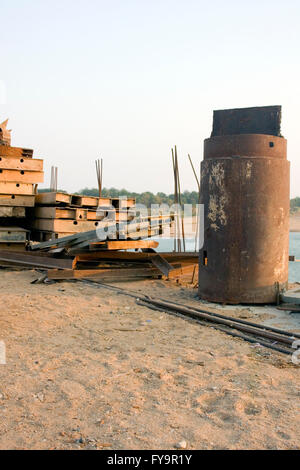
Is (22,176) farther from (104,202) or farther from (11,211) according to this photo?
(104,202)

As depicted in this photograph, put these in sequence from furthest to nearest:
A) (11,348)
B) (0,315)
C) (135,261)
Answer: (135,261) → (0,315) → (11,348)

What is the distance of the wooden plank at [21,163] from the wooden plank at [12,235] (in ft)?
4.58

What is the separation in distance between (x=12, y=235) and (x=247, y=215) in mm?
6142

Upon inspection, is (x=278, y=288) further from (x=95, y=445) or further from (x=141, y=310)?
(x=95, y=445)

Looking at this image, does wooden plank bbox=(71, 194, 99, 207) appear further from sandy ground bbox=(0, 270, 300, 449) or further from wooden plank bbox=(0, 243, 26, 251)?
sandy ground bbox=(0, 270, 300, 449)

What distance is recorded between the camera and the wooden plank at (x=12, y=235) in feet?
33.7

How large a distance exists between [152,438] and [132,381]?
0.88 meters

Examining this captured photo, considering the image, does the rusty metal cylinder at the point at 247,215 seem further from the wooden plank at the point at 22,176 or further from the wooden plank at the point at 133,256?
the wooden plank at the point at 22,176

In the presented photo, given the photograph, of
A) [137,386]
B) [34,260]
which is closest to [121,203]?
[34,260]

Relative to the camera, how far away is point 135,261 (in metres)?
8.89

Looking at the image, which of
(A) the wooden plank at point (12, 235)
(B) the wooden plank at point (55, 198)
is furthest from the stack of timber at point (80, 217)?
(A) the wooden plank at point (12, 235)

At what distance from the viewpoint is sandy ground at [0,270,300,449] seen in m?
2.63

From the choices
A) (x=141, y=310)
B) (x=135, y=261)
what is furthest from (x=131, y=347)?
(x=135, y=261)

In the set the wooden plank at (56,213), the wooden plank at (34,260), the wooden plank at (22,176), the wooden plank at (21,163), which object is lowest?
the wooden plank at (34,260)
